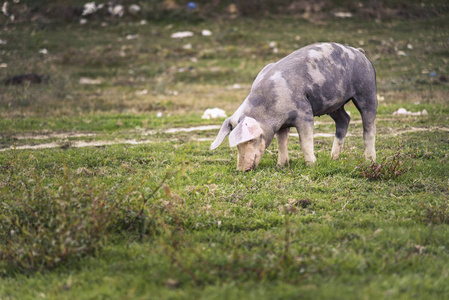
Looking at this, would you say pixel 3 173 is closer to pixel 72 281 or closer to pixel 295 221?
pixel 72 281

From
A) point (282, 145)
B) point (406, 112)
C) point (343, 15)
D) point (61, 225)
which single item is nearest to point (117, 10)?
point (343, 15)

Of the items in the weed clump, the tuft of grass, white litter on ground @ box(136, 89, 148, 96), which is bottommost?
white litter on ground @ box(136, 89, 148, 96)

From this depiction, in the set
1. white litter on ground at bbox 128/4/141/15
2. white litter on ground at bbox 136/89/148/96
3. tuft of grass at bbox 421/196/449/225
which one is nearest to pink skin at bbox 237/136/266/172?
tuft of grass at bbox 421/196/449/225

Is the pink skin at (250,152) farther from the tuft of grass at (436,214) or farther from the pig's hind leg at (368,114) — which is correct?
the tuft of grass at (436,214)

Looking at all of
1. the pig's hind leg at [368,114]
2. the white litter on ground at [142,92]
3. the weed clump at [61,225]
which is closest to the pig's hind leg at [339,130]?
the pig's hind leg at [368,114]

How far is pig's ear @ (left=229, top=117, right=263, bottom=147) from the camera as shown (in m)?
6.45

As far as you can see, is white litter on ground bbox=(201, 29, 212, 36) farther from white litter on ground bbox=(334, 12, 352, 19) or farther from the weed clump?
the weed clump

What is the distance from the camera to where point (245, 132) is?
21.5 feet

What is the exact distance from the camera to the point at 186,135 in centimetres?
1122

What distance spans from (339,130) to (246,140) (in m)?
2.49

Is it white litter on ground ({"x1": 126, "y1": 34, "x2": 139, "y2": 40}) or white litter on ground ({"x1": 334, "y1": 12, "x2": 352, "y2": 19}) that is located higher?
white litter on ground ({"x1": 334, "y1": 12, "x2": 352, "y2": 19})

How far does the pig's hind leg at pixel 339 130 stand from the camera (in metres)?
8.14

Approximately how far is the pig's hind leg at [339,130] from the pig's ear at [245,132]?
80.1 inches

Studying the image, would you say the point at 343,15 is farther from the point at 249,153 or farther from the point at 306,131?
the point at 249,153
